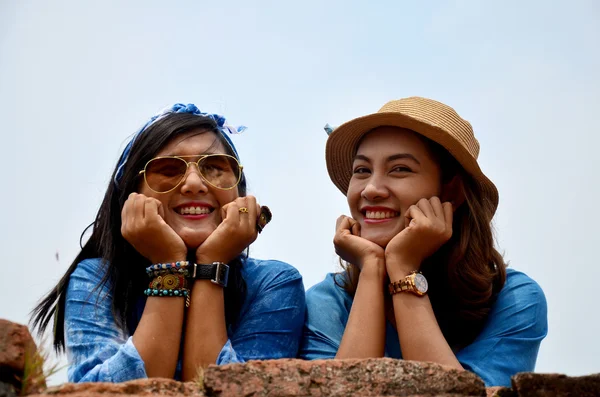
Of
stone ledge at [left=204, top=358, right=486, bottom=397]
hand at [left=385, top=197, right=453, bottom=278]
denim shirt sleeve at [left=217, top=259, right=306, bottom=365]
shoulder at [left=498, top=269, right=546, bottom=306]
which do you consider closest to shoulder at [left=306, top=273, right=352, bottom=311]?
denim shirt sleeve at [left=217, top=259, right=306, bottom=365]

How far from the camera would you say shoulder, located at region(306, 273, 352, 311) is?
5.75 m

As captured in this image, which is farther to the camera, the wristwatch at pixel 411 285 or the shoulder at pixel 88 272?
the shoulder at pixel 88 272

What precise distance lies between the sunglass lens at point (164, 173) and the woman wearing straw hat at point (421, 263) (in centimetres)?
112

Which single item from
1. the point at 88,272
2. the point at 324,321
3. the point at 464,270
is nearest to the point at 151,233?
the point at 88,272

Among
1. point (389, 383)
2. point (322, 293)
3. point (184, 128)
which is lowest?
point (389, 383)

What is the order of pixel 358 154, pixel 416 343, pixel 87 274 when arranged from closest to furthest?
pixel 416 343, pixel 87 274, pixel 358 154

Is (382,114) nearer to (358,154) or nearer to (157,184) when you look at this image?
(358,154)

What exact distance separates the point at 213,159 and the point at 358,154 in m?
1.00

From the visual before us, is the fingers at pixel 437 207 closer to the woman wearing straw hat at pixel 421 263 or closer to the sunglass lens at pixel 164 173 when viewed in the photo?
the woman wearing straw hat at pixel 421 263

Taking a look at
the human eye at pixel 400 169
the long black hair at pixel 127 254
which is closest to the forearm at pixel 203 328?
the long black hair at pixel 127 254

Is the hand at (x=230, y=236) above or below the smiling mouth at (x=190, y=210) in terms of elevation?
below

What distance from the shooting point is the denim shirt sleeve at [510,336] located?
502 centimetres

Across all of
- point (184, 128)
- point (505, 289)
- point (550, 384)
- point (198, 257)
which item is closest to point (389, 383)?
point (550, 384)

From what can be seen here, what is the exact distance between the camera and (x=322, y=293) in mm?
5902
